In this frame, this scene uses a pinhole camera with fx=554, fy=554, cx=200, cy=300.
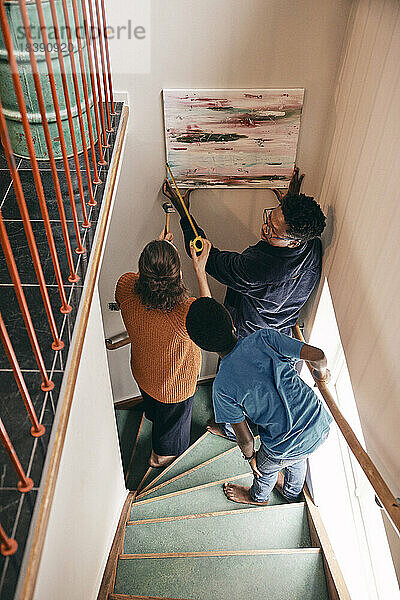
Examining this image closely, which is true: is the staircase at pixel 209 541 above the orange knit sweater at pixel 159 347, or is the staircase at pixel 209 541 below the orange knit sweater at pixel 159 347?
below

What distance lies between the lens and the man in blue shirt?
2.53 metres

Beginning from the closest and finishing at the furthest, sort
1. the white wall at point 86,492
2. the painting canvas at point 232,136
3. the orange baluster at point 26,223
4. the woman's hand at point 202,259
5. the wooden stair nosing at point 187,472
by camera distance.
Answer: the orange baluster at point 26,223
the white wall at point 86,492
the painting canvas at point 232,136
the woman's hand at point 202,259
the wooden stair nosing at point 187,472

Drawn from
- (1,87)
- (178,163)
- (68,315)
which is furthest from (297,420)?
(1,87)

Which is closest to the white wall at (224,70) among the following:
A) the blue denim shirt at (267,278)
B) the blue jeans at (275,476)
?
the blue denim shirt at (267,278)

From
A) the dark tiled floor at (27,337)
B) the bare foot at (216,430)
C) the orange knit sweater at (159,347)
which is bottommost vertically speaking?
the bare foot at (216,430)

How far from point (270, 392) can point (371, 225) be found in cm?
89

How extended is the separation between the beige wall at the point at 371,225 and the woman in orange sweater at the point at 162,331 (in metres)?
0.82

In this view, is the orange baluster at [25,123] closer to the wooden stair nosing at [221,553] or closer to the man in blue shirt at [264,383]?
the man in blue shirt at [264,383]

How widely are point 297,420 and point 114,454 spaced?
1056 mm

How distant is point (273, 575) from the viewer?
2.99 metres

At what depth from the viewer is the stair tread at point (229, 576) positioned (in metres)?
2.96

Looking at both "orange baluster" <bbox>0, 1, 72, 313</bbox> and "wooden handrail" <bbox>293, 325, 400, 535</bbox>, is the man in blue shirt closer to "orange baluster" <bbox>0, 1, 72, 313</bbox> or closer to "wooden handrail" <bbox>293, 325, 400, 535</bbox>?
"wooden handrail" <bbox>293, 325, 400, 535</bbox>

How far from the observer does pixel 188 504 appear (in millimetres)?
3514

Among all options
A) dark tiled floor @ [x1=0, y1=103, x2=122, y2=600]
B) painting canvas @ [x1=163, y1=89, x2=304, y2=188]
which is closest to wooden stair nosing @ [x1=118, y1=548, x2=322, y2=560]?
dark tiled floor @ [x1=0, y1=103, x2=122, y2=600]
